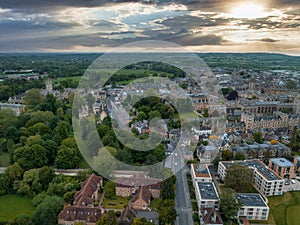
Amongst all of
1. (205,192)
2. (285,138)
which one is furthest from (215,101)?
(205,192)

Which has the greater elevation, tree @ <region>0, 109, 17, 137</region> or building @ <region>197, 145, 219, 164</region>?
tree @ <region>0, 109, 17, 137</region>

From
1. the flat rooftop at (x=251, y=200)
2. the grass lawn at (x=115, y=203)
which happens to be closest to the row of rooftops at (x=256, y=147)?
the flat rooftop at (x=251, y=200)

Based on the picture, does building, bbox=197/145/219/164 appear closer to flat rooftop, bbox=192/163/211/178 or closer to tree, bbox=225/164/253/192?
flat rooftop, bbox=192/163/211/178

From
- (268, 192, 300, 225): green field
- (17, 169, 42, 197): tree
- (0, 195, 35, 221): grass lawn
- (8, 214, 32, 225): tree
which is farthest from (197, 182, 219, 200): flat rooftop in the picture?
(17, 169, 42, 197): tree

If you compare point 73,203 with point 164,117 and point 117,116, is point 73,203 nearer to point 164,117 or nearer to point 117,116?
point 117,116

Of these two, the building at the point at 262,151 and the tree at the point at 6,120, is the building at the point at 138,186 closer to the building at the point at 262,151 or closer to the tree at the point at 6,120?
the building at the point at 262,151
